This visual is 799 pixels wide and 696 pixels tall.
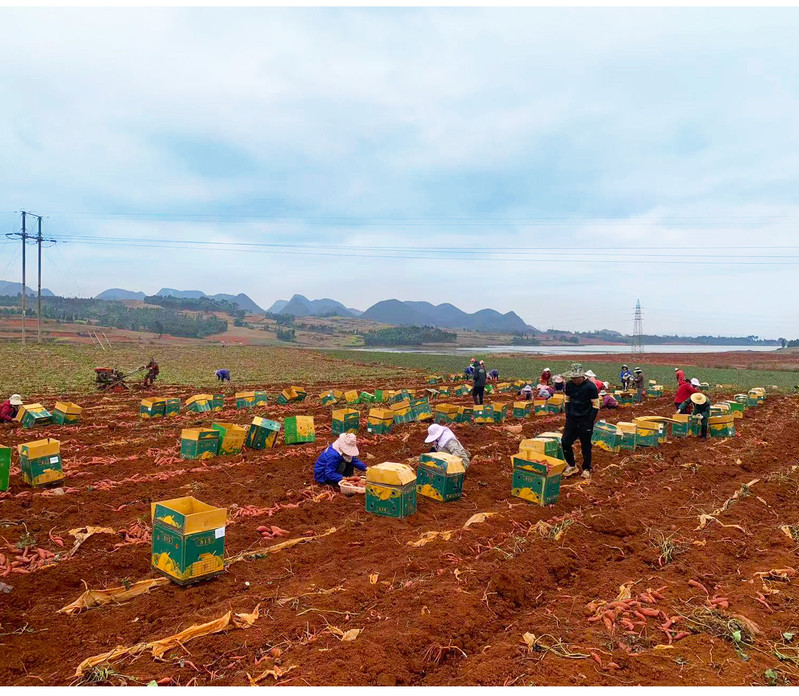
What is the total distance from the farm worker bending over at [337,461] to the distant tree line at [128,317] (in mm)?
125644

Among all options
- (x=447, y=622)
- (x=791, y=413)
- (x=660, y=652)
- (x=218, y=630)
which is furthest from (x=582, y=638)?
(x=791, y=413)

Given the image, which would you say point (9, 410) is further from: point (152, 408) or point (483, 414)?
point (483, 414)

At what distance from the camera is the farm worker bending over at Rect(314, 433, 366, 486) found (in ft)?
27.7

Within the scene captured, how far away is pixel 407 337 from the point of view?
5797 inches

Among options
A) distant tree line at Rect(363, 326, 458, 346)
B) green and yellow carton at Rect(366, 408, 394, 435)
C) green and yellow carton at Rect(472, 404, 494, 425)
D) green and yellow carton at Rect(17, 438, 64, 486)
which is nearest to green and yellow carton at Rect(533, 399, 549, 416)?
green and yellow carton at Rect(472, 404, 494, 425)

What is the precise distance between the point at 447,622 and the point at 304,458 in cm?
640

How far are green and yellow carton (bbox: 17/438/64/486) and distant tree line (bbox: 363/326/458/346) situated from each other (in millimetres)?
130052

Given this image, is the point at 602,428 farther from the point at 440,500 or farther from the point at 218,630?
the point at 218,630

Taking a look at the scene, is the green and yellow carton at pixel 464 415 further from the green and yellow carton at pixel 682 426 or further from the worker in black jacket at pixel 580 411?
the green and yellow carton at pixel 682 426

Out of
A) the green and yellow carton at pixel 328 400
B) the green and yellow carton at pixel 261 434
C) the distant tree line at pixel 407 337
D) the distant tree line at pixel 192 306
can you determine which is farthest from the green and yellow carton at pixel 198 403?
the distant tree line at pixel 192 306

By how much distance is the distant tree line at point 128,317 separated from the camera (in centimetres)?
12750

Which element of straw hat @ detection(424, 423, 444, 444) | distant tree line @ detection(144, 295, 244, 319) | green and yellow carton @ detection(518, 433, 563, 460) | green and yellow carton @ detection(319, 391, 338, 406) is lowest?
green and yellow carton @ detection(319, 391, 338, 406)

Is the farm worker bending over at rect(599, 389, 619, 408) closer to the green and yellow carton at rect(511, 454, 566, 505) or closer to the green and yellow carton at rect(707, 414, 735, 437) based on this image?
the green and yellow carton at rect(707, 414, 735, 437)

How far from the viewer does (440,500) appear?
A: 26.1 feet
